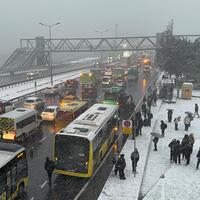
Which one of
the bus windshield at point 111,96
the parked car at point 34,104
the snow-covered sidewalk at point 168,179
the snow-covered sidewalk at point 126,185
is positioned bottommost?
the snow-covered sidewalk at point 168,179

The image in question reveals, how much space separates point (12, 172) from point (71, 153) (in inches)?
165

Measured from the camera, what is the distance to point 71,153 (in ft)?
65.4

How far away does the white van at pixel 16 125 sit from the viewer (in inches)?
1035

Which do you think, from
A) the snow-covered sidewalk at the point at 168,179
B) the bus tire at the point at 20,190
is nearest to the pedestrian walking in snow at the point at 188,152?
the snow-covered sidewalk at the point at 168,179

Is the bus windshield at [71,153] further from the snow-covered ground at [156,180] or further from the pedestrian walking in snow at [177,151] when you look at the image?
the pedestrian walking in snow at [177,151]

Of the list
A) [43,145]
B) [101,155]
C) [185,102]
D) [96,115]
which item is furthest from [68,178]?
[185,102]

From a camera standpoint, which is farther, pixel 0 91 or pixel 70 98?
pixel 0 91

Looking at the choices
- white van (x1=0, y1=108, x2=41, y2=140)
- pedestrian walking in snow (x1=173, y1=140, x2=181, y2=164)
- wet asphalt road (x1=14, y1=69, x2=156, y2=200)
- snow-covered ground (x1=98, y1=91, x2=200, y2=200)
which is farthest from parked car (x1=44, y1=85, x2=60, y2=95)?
pedestrian walking in snow (x1=173, y1=140, x2=181, y2=164)

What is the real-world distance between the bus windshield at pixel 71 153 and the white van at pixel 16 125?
733 cm

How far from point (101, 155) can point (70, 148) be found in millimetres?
3789

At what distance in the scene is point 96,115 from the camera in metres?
24.8

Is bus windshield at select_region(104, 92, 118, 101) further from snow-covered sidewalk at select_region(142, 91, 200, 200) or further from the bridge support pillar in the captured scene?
the bridge support pillar

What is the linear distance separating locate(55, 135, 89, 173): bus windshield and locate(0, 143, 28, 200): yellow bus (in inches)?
101

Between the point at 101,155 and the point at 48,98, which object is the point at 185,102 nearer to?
the point at 48,98
